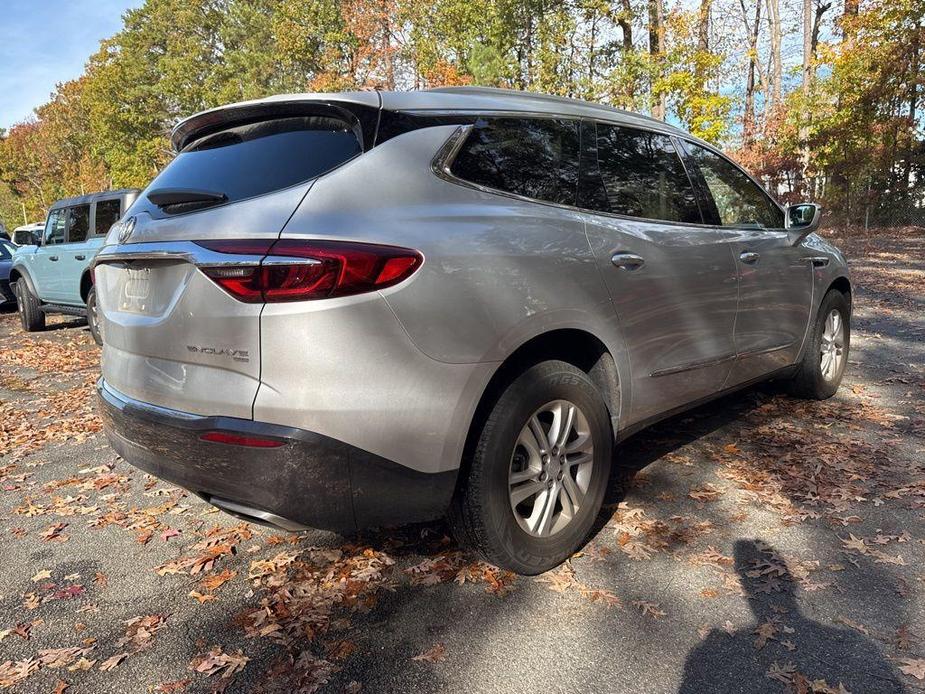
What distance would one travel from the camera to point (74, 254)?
352 inches

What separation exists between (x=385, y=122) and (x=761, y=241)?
8.65ft

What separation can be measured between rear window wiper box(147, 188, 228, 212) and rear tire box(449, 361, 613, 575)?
48.9 inches

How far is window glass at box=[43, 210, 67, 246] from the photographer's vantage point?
31.0 feet

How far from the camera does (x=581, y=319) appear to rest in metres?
2.68

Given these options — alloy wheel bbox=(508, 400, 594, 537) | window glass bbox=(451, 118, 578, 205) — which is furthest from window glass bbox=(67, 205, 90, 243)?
alloy wheel bbox=(508, 400, 594, 537)

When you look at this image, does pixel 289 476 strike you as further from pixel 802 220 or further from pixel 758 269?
pixel 802 220

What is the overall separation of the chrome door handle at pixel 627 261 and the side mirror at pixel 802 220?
1.89 m

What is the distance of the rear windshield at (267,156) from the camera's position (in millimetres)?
2258

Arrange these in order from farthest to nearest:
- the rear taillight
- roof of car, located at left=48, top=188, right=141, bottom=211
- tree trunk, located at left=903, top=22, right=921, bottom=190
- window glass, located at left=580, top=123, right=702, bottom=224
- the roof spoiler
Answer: tree trunk, located at left=903, top=22, right=921, bottom=190 < roof of car, located at left=48, top=188, right=141, bottom=211 < window glass, located at left=580, top=123, right=702, bottom=224 < the roof spoiler < the rear taillight

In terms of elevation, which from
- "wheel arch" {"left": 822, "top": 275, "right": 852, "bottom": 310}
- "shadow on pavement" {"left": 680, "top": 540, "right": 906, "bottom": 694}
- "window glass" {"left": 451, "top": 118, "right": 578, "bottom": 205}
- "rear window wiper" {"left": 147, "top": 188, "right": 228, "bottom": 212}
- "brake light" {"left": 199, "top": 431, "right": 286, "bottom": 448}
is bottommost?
"shadow on pavement" {"left": 680, "top": 540, "right": 906, "bottom": 694}

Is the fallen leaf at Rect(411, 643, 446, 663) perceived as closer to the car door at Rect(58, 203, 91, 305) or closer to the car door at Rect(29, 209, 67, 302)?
the car door at Rect(58, 203, 91, 305)

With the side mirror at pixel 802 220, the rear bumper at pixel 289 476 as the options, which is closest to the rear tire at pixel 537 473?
the rear bumper at pixel 289 476

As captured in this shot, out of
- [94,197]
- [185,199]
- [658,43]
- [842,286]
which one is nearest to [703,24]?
[658,43]

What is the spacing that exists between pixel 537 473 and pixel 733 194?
2.42 metres
